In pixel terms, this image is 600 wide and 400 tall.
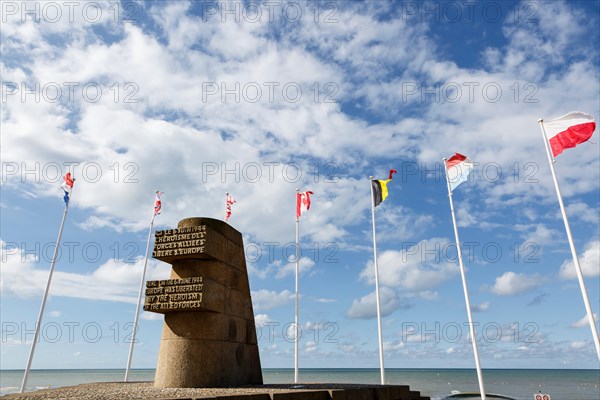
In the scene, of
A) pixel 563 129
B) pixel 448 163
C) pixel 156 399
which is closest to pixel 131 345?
pixel 156 399

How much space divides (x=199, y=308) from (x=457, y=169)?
1219 cm

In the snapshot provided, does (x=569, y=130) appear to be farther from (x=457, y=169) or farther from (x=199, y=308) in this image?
(x=199, y=308)

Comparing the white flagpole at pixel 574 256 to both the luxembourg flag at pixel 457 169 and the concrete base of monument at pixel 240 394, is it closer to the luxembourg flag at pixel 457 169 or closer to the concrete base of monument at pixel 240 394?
the luxembourg flag at pixel 457 169

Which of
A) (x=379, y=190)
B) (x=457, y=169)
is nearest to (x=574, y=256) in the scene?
(x=457, y=169)

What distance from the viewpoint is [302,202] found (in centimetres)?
2284

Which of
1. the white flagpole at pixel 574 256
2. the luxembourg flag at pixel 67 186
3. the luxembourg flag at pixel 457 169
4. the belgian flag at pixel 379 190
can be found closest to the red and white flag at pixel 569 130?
the white flagpole at pixel 574 256

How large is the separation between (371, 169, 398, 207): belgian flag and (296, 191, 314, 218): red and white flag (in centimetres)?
344

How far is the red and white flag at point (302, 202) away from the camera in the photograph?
22.7m

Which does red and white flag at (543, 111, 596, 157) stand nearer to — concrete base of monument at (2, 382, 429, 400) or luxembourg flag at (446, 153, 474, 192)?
luxembourg flag at (446, 153, 474, 192)

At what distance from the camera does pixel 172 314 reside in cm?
1327

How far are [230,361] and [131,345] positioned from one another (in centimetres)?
1112

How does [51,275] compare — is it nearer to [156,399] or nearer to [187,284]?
[187,284]

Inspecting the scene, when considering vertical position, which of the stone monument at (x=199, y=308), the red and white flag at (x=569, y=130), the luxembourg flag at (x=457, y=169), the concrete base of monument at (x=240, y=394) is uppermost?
the luxembourg flag at (x=457, y=169)

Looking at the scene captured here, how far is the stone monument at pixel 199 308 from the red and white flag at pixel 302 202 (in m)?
8.26
